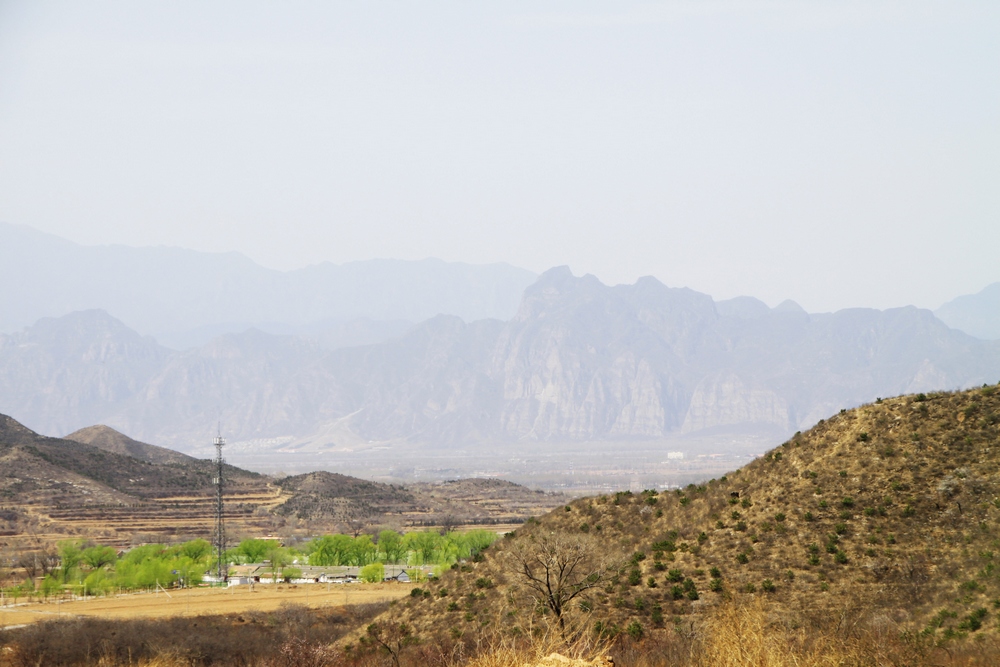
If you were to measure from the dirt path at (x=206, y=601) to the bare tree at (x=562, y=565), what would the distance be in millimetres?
32710

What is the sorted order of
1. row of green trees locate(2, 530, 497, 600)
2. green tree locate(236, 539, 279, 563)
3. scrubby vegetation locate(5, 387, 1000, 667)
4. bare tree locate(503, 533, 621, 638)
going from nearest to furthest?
scrubby vegetation locate(5, 387, 1000, 667)
bare tree locate(503, 533, 621, 638)
row of green trees locate(2, 530, 497, 600)
green tree locate(236, 539, 279, 563)

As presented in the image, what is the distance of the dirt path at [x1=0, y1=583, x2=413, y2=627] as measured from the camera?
80.4m

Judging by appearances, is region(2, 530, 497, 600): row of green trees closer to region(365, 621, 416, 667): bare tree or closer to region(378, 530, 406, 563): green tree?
region(378, 530, 406, 563): green tree

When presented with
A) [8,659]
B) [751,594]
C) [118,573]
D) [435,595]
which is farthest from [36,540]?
[751,594]

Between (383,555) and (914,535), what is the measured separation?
85.3 meters

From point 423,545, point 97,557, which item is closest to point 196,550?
point 97,557

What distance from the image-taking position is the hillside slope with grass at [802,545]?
4791cm

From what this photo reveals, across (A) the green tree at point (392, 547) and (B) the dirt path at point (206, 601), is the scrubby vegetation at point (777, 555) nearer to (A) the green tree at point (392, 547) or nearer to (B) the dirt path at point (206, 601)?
(B) the dirt path at point (206, 601)

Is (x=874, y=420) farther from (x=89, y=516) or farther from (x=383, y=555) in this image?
(x=89, y=516)

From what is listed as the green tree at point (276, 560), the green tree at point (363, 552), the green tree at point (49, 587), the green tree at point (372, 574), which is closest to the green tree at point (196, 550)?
the green tree at point (276, 560)

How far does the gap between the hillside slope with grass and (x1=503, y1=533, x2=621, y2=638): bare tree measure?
0.15 metres

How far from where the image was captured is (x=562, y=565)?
50.0 meters

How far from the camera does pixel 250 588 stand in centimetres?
9969

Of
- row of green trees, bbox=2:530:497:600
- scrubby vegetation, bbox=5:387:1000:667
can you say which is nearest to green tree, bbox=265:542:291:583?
row of green trees, bbox=2:530:497:600
